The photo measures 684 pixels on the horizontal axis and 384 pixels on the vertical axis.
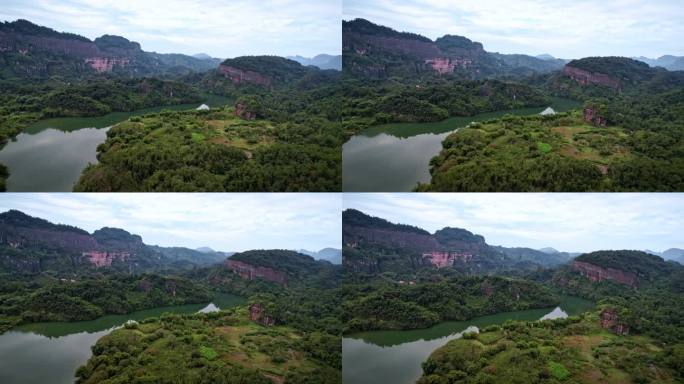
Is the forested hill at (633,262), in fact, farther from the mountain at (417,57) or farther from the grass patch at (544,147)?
the mountain at (417,57)

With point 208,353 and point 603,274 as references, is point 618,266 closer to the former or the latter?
point 603,274

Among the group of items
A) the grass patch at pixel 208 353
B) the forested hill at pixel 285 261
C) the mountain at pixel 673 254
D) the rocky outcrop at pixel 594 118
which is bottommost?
the grass patch at pixel 208 353

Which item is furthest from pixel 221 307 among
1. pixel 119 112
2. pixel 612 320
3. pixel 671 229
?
pixel 671 229

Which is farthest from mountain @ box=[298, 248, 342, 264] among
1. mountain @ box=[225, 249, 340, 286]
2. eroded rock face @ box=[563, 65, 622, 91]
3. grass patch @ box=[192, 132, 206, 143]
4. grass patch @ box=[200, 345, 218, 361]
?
eroded rock face @ box=[563, 65, 622, 91]

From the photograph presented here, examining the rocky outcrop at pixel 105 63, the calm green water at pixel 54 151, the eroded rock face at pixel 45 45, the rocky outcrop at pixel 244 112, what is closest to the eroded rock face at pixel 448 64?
the rocky outcrop at pixel 244 112

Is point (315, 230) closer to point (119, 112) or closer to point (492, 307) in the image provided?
point (492, 307)

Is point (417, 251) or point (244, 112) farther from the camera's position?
point (244, 112)

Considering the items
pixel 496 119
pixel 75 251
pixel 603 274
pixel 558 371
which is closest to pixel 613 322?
pixel 603 274
